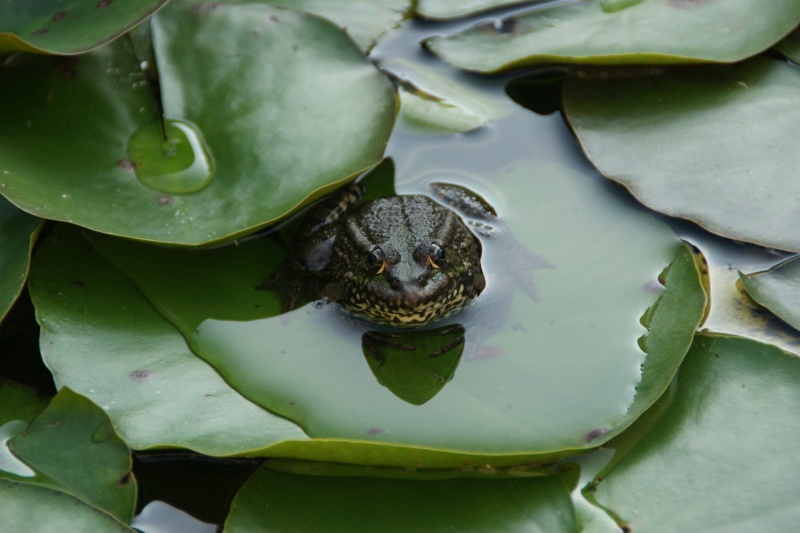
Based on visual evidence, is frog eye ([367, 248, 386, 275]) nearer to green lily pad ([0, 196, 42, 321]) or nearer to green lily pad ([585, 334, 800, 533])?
green lily pad ([585, 334, 800, 533])

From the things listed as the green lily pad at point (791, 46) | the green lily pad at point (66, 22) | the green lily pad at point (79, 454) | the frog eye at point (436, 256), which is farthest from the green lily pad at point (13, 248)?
the green lily pad at point (791, 46)

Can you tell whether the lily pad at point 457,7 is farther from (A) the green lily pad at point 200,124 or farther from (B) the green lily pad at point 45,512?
(B) the green lily pad at point 45,512

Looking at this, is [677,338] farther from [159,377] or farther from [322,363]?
[159,377]

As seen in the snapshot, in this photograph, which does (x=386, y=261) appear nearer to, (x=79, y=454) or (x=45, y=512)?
(x=79, y=454)

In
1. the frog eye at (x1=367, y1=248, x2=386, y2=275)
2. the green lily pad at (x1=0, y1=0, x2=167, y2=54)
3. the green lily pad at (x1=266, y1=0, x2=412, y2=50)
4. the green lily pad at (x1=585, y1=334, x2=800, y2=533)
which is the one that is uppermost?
the green lily pad at (x1=0, y1=0, x2=167, y2=54)

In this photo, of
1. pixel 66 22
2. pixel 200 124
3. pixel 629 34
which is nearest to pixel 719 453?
pixel 629 34

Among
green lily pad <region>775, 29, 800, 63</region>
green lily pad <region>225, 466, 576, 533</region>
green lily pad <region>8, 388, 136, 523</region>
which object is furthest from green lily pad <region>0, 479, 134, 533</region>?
green lily pad <region>775, 29, 800, 63</region>

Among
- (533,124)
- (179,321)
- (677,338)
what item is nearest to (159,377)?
(179,321)
